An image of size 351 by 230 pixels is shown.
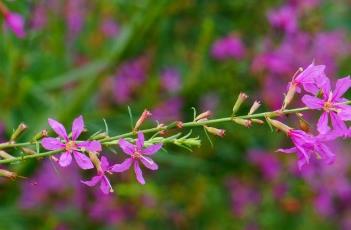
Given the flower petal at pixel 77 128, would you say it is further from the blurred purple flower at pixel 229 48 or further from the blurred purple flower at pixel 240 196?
the blurred purple flower at pixel 240 196

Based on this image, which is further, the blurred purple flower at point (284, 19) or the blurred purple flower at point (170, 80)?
the blurred purple flower at point (170, 80)

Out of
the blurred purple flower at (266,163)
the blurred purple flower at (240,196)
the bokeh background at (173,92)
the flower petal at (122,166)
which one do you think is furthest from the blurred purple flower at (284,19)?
the flower petal at (122,166)

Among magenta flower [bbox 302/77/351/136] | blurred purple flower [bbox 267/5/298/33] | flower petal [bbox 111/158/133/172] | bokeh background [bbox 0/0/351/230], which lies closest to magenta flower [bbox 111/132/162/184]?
flower petal [bbox 111/158/133/172]

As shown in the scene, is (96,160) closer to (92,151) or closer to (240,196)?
(92,151)

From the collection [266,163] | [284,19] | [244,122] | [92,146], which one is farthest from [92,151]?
[266,163]

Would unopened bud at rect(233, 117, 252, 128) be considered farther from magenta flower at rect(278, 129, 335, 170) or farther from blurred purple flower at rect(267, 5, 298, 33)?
blurred purple flower at rect(267, 5, 298, 33)

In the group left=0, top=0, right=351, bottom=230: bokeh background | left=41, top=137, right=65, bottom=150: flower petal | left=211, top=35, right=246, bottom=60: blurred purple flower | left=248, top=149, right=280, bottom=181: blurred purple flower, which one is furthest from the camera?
left=248, top=149, right=280, bottom=181: blurred purple flower
